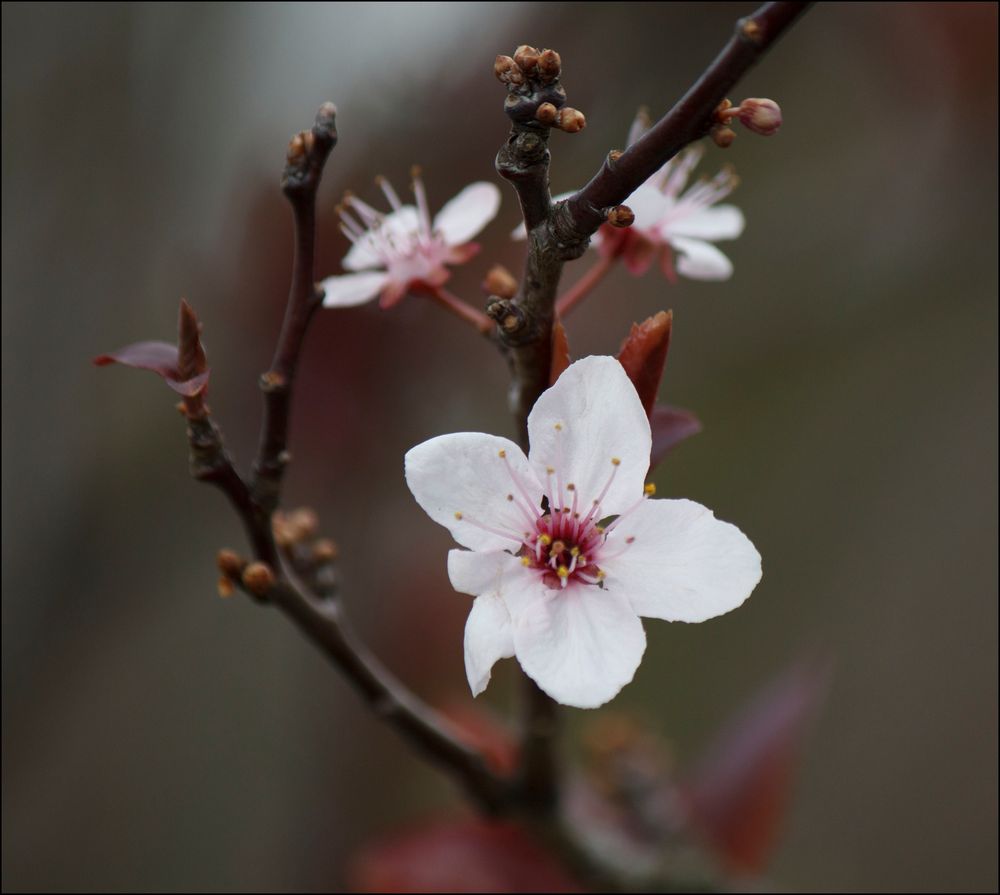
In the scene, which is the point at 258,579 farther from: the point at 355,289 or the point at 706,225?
the point at 706,225

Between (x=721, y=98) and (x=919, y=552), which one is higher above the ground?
(x=919, y=552)

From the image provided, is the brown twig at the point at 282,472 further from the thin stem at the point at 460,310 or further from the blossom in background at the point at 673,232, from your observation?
the blossom in background at the point at 673,232

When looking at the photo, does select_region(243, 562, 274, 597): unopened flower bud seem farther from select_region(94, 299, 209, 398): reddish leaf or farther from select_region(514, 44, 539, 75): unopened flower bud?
select_region(514, 44, 539, 75): unopened flower bud

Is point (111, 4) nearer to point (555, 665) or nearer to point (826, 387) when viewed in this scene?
point (555, 665)

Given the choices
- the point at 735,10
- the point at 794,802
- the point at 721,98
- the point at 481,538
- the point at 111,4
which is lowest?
the point at 794,802

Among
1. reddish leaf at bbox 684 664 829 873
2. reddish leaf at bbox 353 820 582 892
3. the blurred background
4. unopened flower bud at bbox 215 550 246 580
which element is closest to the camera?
unopened flower bud at bbox 215 550 246 580

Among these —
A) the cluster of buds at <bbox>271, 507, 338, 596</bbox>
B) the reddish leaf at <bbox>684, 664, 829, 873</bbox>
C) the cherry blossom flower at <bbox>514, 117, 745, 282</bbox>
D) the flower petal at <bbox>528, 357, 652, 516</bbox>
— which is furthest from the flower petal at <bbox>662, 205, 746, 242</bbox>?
the reddish leaf at <bbox>684, 664, 829, 873</bbox>

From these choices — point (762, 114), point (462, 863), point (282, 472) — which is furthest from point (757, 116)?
point (462, 863)

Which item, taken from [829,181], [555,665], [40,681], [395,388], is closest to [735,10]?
[829,181]
